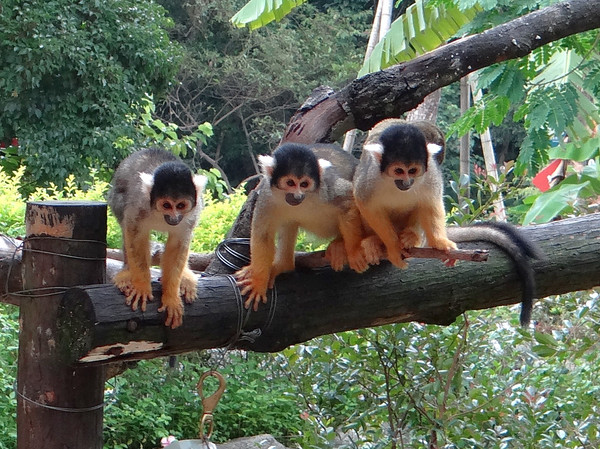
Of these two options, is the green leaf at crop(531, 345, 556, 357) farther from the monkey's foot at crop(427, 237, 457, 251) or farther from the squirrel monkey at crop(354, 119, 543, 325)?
the monkey's foot at crop(427, 237, 457, 251)

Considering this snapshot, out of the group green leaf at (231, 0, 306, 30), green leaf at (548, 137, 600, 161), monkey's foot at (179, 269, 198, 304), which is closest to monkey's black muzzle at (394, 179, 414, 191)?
monkey's foot at (179, 269, 198, 304)

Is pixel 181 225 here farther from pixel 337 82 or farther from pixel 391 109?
pixel 337 82

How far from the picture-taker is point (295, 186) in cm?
233

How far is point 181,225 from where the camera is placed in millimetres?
2199

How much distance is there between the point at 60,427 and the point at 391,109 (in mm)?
1778

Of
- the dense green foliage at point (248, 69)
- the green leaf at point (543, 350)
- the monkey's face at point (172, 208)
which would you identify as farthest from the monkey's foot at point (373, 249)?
the dense green foliage at point (248, 69)

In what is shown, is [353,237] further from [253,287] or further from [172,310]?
[172,310]

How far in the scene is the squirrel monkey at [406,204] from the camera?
236cm

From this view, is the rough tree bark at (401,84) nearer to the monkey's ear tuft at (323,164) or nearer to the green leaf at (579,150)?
the monkey's ear tuft at (323,164)

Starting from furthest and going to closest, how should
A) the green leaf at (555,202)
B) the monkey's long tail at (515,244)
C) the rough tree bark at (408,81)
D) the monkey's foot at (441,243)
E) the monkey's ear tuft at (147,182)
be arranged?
the green leaf at (555,202) < the rough tree bark at (408,81) < the monkey's long tail at (515,244) < the monkey's foot at (441,243) < the monkey's ear tuft at (147,182)

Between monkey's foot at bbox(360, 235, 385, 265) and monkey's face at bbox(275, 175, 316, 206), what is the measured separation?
0.93 ft

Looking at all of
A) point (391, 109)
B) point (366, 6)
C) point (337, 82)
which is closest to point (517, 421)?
point (391, 109)

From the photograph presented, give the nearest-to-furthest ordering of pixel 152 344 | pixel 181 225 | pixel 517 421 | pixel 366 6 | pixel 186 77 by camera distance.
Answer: pixel 152 344 < pixel 181 225 < pixel 517 421 < pixel 186 77 < pixel 366 6

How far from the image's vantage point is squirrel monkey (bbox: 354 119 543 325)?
236 cm
